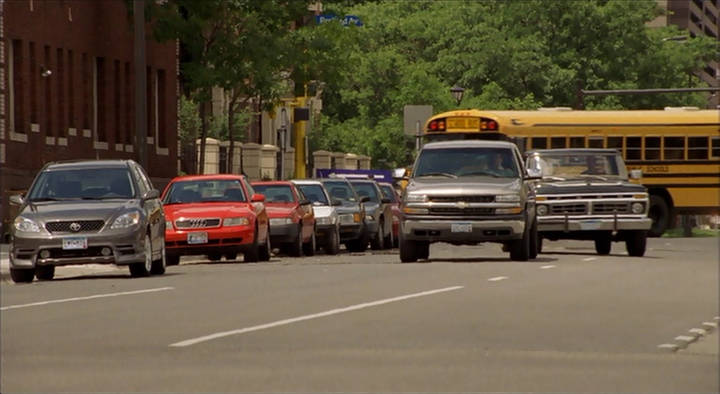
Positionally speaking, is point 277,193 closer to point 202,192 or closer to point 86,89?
point 202,192

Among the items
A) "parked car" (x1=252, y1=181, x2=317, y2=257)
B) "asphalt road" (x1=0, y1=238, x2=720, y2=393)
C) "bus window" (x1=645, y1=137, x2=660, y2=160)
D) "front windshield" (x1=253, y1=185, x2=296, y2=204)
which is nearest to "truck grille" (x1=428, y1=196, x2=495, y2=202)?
"asphalt road" (x1=0, y1=238, x2=720, y2=393)

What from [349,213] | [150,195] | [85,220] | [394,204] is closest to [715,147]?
[394,204]

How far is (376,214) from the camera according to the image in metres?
44.4

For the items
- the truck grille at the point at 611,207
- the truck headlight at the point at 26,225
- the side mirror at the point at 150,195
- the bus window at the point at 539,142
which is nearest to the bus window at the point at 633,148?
the bus window at the point at 539,142

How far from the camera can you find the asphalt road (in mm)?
12906

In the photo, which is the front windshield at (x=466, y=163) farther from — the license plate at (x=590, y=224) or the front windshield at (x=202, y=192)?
the front windshield at (x=202, y=192)

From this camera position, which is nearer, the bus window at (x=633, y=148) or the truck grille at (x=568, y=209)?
the truck grille at (x=568, y=209)

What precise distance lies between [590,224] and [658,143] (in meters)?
17.8

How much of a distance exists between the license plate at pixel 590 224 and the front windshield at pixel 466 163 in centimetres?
125

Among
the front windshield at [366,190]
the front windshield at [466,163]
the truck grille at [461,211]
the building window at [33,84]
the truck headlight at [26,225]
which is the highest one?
the building window at [33,84]

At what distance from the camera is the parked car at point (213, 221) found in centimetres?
3209

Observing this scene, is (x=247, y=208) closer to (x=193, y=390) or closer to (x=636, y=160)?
(x=636, y=160)

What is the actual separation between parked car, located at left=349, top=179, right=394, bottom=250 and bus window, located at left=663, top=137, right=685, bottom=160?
22.3 feet

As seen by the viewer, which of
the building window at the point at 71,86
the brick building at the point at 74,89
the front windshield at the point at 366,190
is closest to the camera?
the front windshield at the point at 366,190
